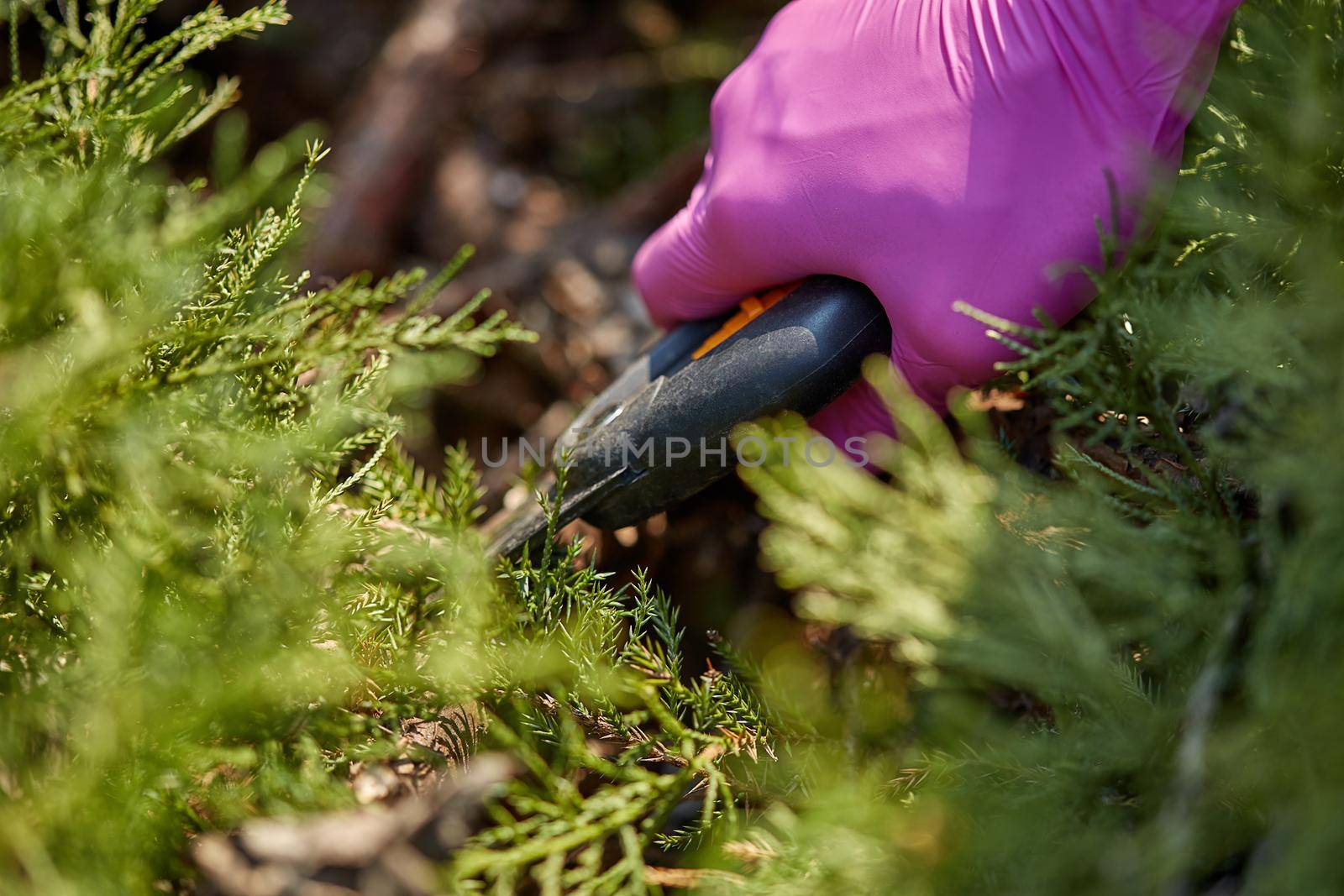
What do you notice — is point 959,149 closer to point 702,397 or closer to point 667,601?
point 702,397

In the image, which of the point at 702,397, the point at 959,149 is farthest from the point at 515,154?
the point at 959,149

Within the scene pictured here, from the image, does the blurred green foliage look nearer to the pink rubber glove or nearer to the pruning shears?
the pink rubber glove

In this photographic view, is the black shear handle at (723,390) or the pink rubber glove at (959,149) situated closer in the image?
the pink rubber glove at (959,149)

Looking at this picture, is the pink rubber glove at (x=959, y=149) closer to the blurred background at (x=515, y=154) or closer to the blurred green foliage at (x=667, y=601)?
the blurred green foliage at (x=667, y=601)

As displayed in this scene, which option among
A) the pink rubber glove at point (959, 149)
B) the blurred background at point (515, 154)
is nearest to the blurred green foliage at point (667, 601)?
the pink rubber glove at point (959, 149)

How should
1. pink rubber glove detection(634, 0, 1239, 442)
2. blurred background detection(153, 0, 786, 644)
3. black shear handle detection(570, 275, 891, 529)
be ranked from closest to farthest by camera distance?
1. pink rubber glove detection(634, 0, 1239, 442)
2. black shear handle detection(570, 275, 891, 529)
3. blurred background detection(153, 0, 786, 644)

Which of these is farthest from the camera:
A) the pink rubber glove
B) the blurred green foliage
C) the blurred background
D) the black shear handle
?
the blurred background

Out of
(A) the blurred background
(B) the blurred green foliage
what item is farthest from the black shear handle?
(A) the blurred background
